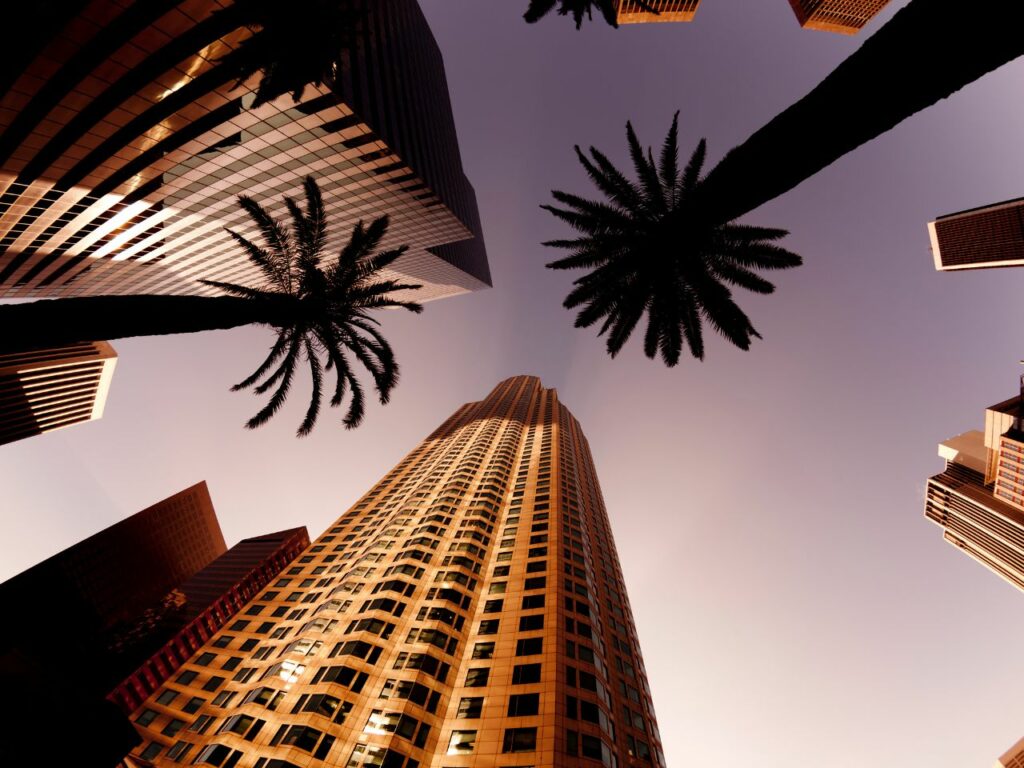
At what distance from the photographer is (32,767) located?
20.0 ft

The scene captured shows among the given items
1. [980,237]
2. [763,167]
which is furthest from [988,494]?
[763,167]

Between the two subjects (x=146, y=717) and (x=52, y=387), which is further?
Answer: (x=52, y=387)

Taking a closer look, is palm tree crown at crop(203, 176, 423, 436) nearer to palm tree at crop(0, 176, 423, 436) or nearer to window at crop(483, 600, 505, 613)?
palm tree at crop(0, 176, 423, 436)

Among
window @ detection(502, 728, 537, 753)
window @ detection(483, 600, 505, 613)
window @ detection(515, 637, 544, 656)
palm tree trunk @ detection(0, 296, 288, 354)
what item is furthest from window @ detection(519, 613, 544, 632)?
palm tree trunk @ detection(0, 296, 288, 354)

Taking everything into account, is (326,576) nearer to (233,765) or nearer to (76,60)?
(233,765)

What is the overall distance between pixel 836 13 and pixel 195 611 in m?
219

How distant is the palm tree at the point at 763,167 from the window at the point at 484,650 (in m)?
33.7

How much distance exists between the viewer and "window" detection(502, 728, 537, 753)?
1080 inches

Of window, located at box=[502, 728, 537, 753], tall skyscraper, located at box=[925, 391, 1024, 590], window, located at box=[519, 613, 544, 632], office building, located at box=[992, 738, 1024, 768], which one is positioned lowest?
office building, located at box=[992, 738, 1024, 768]

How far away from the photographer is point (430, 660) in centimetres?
3538

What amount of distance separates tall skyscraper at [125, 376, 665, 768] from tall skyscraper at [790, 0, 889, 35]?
113 m

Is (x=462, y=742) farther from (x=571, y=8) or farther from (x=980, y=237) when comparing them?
(x=980, y=237)

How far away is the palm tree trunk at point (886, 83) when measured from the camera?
165 inches

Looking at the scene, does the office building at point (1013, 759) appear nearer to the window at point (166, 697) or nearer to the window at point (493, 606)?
the window at point (493, 606)
